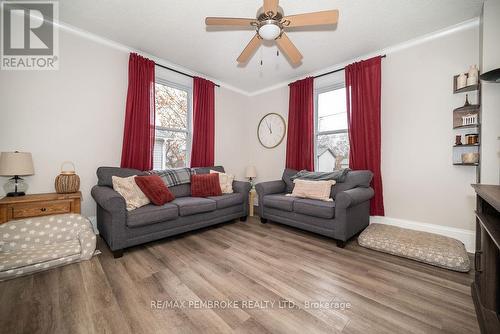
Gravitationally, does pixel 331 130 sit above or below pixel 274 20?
below

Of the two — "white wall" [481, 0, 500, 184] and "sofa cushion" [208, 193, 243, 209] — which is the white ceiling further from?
"sofa cushion" [208, 193, 243, 209]

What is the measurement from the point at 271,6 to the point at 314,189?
232 centimetres

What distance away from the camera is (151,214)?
2320 mm

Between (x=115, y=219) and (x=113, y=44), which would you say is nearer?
(x=115, y=219)

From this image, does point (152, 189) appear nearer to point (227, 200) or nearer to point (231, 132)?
point (227, 200)

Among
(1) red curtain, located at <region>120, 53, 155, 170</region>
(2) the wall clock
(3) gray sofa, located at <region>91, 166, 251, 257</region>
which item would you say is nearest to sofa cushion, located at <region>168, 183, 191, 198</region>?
(3) gray sofa, located at <region>91, 166, 251, 257</region>

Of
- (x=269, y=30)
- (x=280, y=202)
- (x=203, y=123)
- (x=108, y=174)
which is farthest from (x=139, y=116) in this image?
(x=280, y=202)

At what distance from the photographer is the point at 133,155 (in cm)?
301

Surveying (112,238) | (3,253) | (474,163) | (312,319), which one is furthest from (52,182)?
(474,163)

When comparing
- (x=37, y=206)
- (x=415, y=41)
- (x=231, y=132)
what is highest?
(x=415, y=41)

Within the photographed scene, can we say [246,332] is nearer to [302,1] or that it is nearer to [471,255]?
[471,255]

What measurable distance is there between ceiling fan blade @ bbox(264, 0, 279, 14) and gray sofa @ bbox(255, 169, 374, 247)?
206cm

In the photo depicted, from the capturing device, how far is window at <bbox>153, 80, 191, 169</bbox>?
351cm

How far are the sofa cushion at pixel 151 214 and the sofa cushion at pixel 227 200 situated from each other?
0.66 metres
